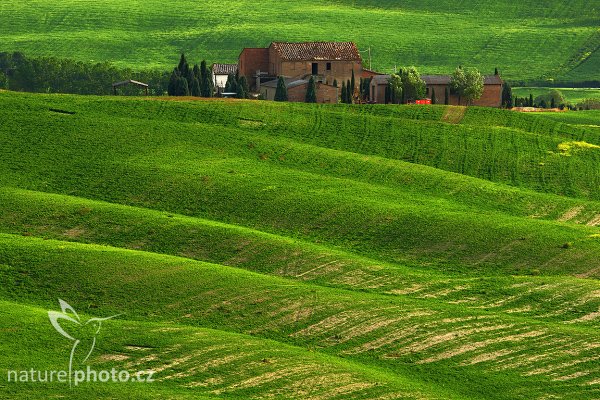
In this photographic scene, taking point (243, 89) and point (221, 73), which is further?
point (221, 73)

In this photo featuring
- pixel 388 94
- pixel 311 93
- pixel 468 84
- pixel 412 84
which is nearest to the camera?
pixel 311 93

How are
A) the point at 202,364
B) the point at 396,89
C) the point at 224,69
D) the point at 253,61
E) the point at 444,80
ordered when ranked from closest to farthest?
the point at 202,364 < the point at 396,89 < the point at 444,80 < the point at 253,61 < the point at 224,69

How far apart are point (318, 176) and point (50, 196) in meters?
19.4

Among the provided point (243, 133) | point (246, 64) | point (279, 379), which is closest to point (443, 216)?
point (243, 133)

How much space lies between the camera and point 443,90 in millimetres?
131500

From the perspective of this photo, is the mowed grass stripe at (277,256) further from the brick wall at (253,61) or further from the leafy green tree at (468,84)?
the brick wall at (253,61)

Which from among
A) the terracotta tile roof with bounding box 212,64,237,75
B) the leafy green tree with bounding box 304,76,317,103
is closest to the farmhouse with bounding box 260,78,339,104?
the leafy green tree with bounding box 304,76,317,103

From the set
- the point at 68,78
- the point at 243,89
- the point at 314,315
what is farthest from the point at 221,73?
the point at 314,315

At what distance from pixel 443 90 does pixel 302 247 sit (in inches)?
2347

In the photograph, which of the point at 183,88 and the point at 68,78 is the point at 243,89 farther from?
the point at 68,78

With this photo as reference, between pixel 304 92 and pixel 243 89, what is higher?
pixel 243 89

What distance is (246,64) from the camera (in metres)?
142

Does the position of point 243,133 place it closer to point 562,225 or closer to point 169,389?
point 562,225

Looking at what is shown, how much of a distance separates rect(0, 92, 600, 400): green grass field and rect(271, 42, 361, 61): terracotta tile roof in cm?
2578
